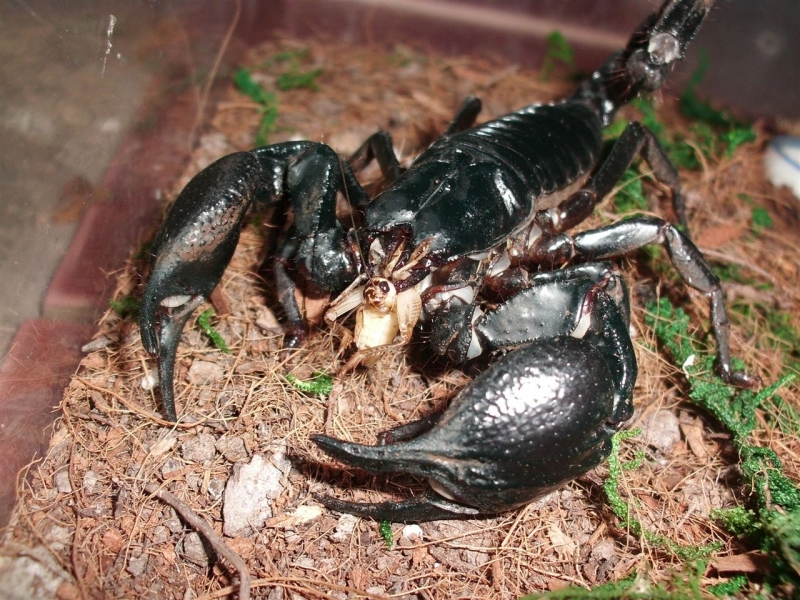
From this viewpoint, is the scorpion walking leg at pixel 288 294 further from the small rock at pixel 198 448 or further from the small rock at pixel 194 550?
the small rock at pixel 194 550

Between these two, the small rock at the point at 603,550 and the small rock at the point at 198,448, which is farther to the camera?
the small rock at the point at 198,448

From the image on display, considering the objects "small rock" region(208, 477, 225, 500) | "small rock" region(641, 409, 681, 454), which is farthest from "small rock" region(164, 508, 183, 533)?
"small rock" region(641, 409, 681, 454)

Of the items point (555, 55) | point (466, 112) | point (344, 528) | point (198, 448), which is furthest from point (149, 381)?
point (555, 55)

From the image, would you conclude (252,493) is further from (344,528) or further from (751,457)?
(751,457)

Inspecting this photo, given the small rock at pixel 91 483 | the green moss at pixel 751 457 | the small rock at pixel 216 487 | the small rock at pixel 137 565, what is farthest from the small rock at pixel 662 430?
the small rock at pixel 91 483

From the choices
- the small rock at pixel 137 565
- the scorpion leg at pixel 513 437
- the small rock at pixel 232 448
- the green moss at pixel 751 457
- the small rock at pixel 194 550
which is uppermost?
the scorpion leg at pixel 513 437

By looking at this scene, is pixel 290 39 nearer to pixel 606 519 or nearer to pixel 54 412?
pixel 54 412

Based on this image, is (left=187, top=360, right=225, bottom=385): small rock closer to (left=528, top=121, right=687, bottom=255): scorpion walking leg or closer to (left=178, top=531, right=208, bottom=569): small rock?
(left=178, top=531, right=208, bottom=569): small rock
